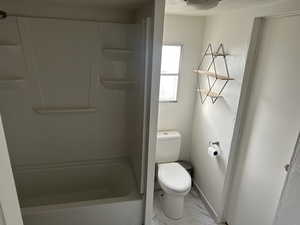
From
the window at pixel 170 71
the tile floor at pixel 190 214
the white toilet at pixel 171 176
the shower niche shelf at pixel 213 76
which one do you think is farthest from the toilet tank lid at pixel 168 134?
the tile floor at pixel 190 214

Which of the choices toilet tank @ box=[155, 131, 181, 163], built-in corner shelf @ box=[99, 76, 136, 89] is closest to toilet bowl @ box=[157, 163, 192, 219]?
toilet tank @ box=[155, 131, 181, 163]

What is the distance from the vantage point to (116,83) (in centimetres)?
210

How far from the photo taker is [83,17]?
1.89 metres

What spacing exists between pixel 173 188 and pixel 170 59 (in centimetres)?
154

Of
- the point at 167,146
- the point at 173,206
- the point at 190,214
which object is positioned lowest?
the point at 190,214

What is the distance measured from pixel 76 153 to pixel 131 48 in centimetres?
131

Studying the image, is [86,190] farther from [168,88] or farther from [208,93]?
[208,93]

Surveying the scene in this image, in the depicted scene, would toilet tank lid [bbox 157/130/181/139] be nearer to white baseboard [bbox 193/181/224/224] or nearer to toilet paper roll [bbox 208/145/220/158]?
toilet paper roll [bbox 208/145/220/158]

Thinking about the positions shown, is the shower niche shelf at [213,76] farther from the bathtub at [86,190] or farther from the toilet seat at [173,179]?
Answer: the bathtub at [86,190]

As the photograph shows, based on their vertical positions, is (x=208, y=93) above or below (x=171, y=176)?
above

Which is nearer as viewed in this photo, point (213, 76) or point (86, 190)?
point (213, 76)

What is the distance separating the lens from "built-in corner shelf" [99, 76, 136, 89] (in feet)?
6.77

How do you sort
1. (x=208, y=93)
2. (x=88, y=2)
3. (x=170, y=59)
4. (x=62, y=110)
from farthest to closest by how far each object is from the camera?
1. (x=170, y=59)
2. (x=208, y=93)
3. (x=62, y=110)
4. (x=88, y=2)

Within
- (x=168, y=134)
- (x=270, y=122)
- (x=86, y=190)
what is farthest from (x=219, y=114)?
(x=86, y=190)
